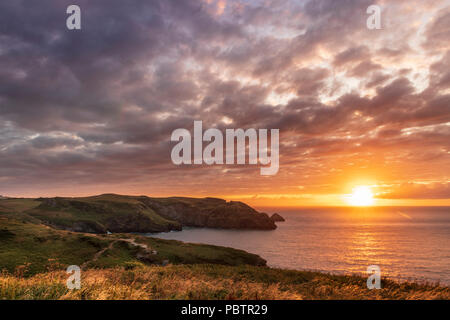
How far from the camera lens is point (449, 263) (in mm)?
89688

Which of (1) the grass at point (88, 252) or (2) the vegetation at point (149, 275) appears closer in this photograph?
(2) the vegetation at point (149, 275)

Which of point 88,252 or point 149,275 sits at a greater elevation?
point 149,275

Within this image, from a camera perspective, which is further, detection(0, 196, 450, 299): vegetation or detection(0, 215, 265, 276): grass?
detection(0, 215, 265, 276): grass

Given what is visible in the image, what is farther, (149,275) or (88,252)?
(88,252)

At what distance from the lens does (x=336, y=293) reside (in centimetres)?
1424

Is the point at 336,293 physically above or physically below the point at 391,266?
above
